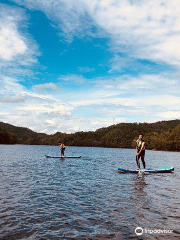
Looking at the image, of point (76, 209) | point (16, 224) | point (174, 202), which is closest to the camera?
point (16, 224)

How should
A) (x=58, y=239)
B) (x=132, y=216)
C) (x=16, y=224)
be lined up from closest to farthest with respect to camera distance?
1. (x=58, y=239)
2. (x=16, y=224)
3. (x=132, y=216)

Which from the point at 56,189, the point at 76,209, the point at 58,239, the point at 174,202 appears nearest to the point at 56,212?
the point at 76,209

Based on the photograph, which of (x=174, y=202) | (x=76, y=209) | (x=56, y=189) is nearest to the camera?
(x=76, y=209)

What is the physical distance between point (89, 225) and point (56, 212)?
2438 mm

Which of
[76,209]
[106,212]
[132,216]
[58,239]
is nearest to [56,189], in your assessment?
[76,209]

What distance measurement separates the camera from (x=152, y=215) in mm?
10805

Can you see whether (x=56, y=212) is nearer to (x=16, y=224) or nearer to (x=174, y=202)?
(x=16, y=224)

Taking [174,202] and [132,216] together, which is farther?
[174,202]

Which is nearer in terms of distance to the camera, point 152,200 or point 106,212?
point 106,212

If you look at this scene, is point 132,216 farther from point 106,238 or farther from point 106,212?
point 106,238

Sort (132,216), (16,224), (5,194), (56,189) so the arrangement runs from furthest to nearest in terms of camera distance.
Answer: (56,189), (5,194), (132,216), (16,224)

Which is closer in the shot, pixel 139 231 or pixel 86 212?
pixel 139 231

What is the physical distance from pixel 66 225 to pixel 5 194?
23.1 feet

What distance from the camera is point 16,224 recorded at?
31.2ft
